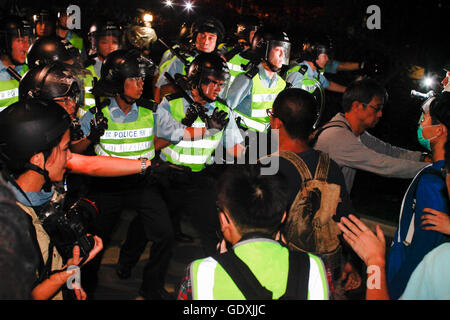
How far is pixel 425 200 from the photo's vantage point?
8.48 ft

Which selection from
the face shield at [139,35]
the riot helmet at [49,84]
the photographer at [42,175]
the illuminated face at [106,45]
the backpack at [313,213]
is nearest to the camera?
the photographer at [42,175]

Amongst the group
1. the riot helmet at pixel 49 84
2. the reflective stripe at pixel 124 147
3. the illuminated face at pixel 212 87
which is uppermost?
the riot helmet at pixel 49 84

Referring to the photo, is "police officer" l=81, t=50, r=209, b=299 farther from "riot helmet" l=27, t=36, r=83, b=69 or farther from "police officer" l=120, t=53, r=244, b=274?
"riot helmet" l=27, t=36, r=83, b=69

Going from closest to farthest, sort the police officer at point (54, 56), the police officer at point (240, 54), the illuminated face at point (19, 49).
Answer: the illuminated face at point (19, 49), the police officer at point (54, 56), the police officer at point (240, 54)

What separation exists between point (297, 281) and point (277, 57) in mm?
4805

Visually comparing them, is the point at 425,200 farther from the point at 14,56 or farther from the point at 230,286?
the point at 14,56

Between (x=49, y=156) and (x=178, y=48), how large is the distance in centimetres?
570

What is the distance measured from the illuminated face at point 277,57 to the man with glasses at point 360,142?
197 cm

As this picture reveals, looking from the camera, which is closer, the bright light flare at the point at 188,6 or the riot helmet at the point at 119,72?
the riot helmet at the point at 119,72

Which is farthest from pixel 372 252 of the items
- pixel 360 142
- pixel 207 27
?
pixel 207 27

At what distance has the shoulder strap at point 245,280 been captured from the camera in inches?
70.7

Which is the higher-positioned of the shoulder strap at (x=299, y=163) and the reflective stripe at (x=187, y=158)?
the shoulder strap at (x=299, y=163)

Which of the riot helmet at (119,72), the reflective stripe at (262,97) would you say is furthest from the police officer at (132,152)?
the reflective stripe at (262,97)

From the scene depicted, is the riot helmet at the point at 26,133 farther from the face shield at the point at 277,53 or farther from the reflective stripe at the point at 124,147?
the face shield at the point at 277,53
